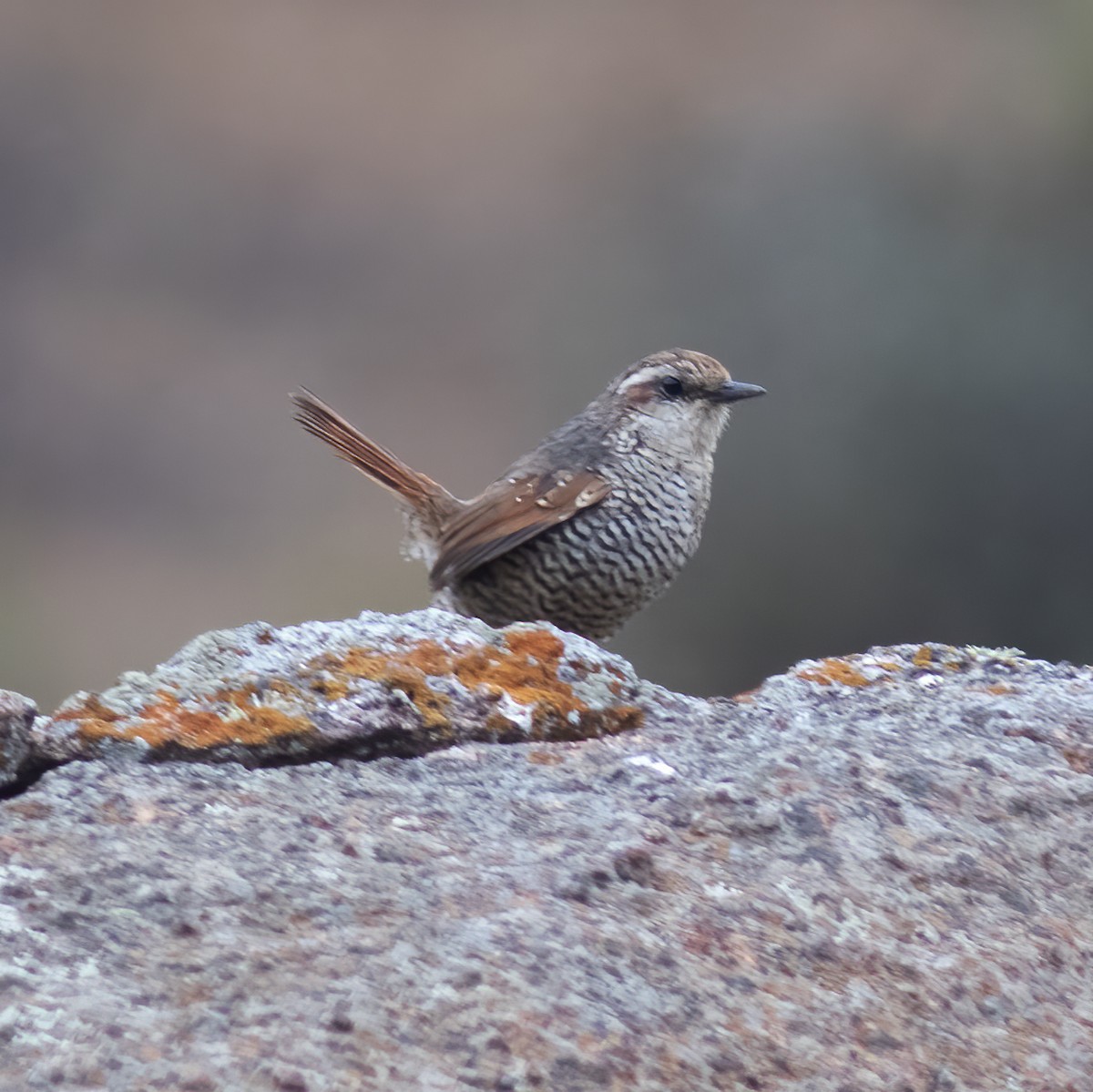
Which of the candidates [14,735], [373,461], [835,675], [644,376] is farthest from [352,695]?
[373,461]

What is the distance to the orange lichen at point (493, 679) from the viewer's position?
2256 millimetres

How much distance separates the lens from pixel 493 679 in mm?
2357

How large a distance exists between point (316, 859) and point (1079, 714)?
118 cm

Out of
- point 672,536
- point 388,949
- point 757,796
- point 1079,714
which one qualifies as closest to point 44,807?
point 388,949

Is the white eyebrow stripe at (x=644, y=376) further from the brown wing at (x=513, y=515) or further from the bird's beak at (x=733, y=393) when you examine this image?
the brown wing at (x=513, y=515)

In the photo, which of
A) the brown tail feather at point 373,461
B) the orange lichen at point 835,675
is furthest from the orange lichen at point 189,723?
A: the brown tail feather at point 373,461

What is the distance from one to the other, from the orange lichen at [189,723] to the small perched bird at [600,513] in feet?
7.05

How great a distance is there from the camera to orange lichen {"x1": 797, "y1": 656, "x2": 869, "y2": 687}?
2566mm

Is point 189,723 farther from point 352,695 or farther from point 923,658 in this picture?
point 923,658

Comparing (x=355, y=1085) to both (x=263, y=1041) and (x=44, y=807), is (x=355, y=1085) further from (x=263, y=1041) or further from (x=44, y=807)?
(x=44, y=807)

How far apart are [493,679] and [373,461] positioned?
303cm

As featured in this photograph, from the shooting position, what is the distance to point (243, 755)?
211 centimetres

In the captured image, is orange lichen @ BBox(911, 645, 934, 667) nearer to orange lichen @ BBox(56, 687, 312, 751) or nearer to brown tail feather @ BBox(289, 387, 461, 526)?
orange lichen @ BBox(56, 687, 312, 751)

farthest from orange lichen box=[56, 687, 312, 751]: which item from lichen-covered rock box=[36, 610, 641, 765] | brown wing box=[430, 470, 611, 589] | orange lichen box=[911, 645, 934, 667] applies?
brown wing box=[430, 470, 611, 589]
